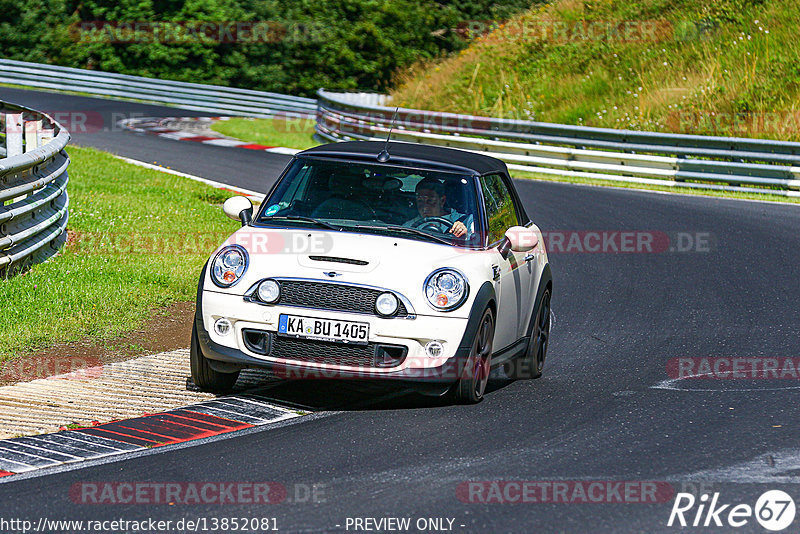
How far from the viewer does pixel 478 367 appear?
7266mm

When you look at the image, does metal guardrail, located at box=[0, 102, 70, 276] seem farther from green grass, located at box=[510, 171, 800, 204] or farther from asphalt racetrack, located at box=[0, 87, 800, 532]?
green grass, located at box=[510, 171, 800, 204]

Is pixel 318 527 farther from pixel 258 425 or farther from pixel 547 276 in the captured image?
pixel 547 276

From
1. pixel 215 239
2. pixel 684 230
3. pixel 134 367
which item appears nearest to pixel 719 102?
pixel 684 230

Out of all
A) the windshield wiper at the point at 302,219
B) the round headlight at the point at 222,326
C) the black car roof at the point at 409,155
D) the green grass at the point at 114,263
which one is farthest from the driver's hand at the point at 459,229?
the green grass at the point at 114,263

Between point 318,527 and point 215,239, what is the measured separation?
9.04m

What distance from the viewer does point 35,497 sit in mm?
5219

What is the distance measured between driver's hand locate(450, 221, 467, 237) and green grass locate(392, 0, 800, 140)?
742 inches

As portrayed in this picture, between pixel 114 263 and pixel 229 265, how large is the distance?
4696mm

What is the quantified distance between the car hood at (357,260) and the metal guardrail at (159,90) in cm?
2938

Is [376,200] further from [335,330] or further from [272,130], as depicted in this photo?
[272,130]

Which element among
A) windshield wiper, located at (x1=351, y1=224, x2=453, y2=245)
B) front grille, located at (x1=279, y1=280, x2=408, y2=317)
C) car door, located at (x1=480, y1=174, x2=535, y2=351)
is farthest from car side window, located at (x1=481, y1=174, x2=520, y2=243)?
front grille, located at (x1=279, y1=280, x2=408, y2=317)

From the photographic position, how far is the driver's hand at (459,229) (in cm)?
766

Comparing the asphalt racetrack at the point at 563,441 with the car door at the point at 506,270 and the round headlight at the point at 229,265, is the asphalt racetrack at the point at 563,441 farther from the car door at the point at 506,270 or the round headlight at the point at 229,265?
the round headlight at the point at 229,265

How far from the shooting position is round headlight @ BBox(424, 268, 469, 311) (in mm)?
6977
